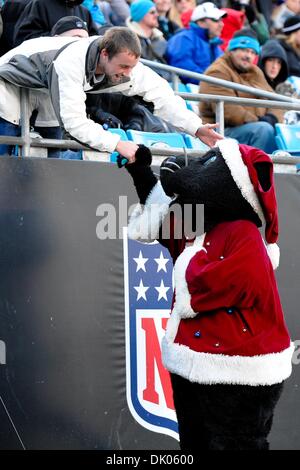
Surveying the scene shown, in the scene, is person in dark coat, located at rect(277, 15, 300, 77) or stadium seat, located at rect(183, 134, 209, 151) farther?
person in dark coat, located at rect(277, 15, 300, 77)

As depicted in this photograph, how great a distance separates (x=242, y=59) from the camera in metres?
8.36

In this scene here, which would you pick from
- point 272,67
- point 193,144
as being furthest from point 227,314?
point 272,67

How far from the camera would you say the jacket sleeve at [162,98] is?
5449 mm

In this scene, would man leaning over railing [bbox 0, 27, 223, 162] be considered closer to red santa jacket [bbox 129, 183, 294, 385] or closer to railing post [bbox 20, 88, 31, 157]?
railing post [bbox 20, 88, 31, 157]

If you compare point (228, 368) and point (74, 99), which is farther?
point (74, 99)

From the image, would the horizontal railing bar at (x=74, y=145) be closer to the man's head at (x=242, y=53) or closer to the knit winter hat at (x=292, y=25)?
the man's head at (x=242, y=53)

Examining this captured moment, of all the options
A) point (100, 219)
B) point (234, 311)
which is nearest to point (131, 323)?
point (100, 219)

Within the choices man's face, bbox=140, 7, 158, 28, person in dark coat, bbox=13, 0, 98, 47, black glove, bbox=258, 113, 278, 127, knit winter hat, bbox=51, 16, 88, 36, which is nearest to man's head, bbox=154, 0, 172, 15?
man's face, bbox=140, 7, 158, 28

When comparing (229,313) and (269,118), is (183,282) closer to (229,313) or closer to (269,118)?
(229,313)

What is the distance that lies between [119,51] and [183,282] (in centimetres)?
135

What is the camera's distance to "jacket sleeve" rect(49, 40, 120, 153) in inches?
194

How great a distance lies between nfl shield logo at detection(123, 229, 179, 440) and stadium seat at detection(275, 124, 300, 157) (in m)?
2.00

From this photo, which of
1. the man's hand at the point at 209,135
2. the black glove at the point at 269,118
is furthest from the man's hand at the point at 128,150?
the black glove at the point at 269,118

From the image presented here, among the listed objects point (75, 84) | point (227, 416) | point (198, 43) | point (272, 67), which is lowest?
point (227, 416)
